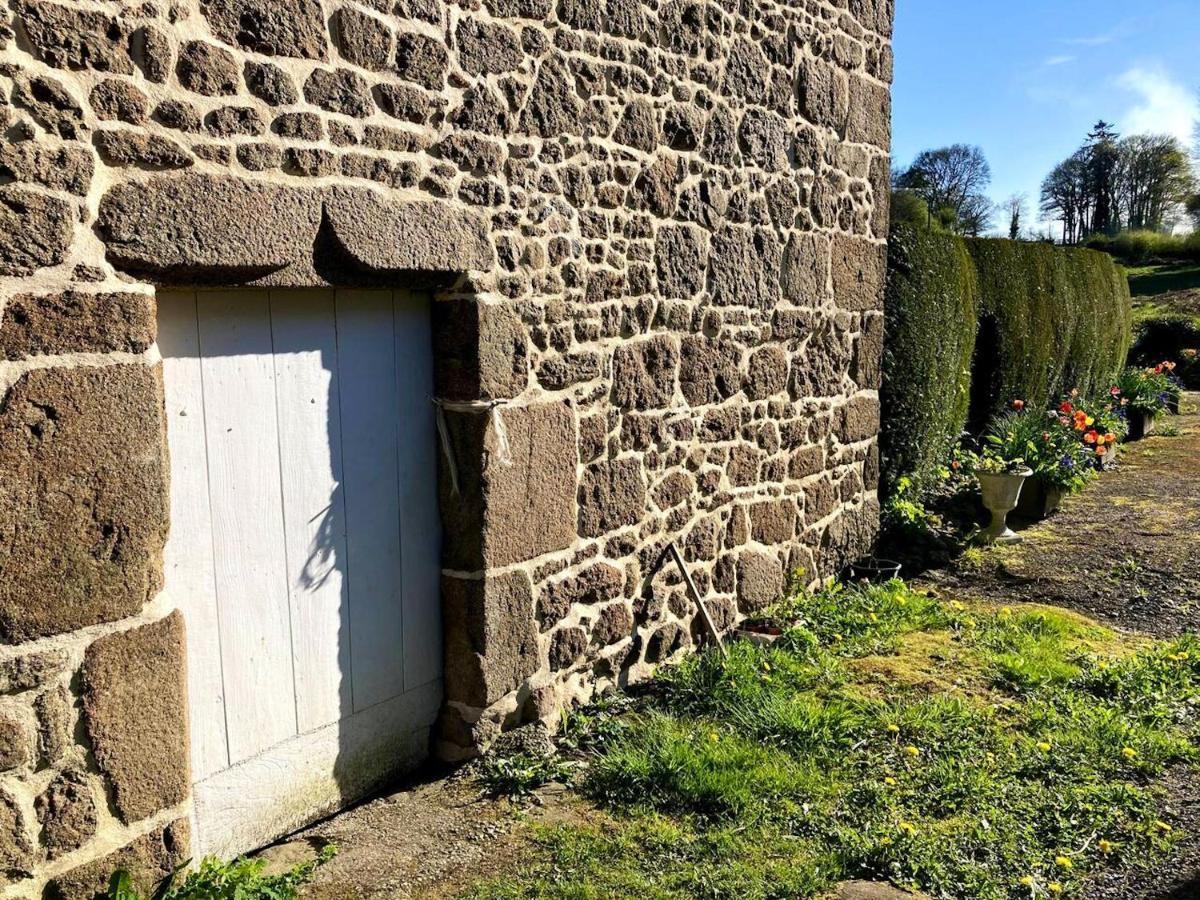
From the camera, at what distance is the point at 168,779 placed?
9.14 feet

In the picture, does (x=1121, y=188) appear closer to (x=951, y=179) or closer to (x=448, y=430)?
(x=951, y=179)

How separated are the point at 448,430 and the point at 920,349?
183 inches

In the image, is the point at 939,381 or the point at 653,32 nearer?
the point at 653,32

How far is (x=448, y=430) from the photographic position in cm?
375

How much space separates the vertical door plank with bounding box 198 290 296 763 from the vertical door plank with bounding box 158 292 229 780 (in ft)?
0.10

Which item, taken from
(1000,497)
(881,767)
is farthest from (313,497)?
(1000,497)

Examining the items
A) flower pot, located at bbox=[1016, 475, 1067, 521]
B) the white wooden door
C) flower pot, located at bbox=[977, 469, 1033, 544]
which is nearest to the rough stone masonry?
the white wooden door

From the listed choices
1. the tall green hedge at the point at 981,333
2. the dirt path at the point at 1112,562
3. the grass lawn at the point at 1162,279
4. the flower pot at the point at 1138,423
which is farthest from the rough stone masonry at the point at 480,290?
the grass lawn at the point at 1162,279

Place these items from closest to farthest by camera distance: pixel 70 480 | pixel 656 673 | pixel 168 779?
pixel 70 480 < pixel 168 779 < pixel 656 673

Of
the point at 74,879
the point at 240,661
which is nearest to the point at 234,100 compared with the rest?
the point at 240,661

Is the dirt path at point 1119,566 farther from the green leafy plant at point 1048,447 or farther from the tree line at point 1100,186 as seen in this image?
the tree line at point 1100,186

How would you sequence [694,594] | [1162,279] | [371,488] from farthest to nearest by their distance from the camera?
[1162,279] → [694,594] → [371,488]

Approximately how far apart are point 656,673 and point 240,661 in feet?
7.23

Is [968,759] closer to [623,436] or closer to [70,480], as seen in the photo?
[623,436]
